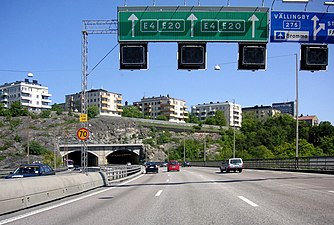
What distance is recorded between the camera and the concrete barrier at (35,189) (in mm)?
11344

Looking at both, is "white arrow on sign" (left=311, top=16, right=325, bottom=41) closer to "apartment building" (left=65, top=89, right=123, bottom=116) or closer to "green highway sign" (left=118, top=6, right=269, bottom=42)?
"green highway sign" (left=118, top=6, right=269, bottom=42)

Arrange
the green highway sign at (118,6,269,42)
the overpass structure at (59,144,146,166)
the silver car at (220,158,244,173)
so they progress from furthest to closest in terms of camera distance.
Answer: the overpass structure at (59,144,146,166), the silver car at (220,158,244,173), the green highway sign at (118,6,269,42)

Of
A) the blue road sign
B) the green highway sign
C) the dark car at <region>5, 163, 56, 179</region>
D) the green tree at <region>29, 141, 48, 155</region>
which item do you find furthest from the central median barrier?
the green tree at <region>29, 141, 48, 155</region>

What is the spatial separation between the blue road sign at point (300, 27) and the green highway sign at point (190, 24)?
0.86m

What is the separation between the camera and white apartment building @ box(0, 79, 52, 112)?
158 m

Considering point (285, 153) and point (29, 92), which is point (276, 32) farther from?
point (29, 92)

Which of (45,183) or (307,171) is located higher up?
(45,183)

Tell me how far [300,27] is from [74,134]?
3698 inches

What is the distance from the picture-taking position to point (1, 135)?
104 meters

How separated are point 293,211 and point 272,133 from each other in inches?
4308

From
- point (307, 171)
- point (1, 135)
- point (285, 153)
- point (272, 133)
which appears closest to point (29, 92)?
point (1, 135)

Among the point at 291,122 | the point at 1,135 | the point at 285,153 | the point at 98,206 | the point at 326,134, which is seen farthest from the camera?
the point at 291,122

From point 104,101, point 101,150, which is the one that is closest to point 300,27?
point 101,150

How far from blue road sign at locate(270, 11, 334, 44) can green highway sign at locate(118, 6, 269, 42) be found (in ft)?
2.81
